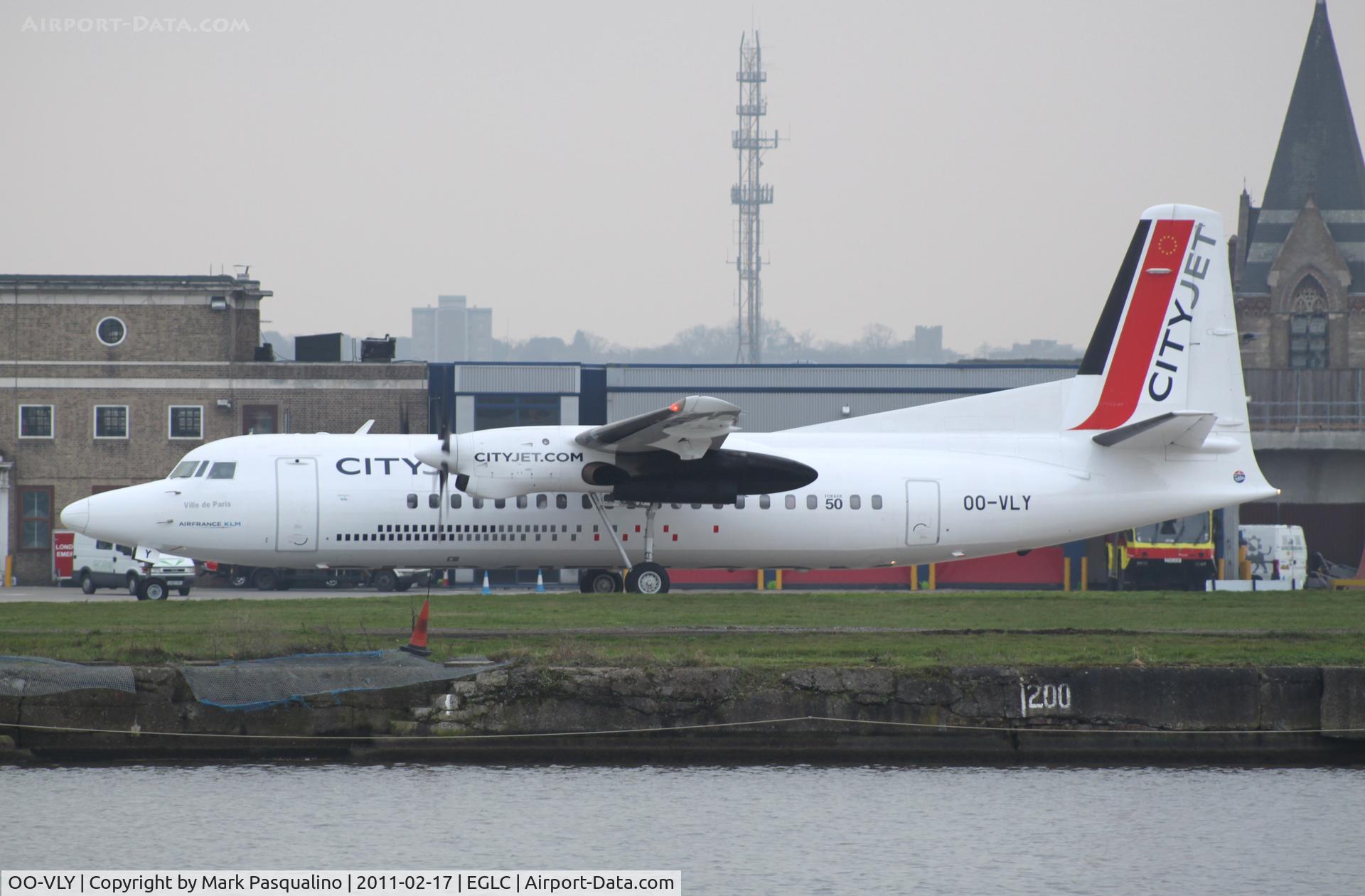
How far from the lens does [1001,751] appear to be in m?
16.3

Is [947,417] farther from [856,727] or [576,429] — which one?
[856,727]

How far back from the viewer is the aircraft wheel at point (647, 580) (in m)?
27.6

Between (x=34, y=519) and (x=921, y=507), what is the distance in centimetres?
3142

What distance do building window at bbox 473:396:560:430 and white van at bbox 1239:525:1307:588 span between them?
21701mm

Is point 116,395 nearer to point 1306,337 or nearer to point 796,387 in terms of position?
point 796,387

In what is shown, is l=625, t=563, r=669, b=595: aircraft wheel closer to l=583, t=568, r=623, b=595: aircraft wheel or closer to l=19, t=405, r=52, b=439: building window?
l=583, t=568, r=623, b=595: aircraft wheel

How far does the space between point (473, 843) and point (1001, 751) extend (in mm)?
6077

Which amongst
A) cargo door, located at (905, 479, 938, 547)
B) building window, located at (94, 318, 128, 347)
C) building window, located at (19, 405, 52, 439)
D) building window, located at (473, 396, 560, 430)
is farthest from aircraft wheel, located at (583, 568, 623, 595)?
building window, located at (19, 405, 52, 439)

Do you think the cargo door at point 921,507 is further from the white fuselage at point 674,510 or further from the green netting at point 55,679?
the green netting at point 55,679

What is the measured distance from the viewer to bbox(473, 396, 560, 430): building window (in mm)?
45656

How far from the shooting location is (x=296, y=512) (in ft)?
88.2

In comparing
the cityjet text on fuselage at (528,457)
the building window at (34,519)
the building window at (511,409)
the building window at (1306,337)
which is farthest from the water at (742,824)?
the building window at (1306,337)

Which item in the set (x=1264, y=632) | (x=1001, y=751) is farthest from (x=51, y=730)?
(x=1264, y=632)

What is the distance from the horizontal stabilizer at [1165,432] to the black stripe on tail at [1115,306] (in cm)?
141
